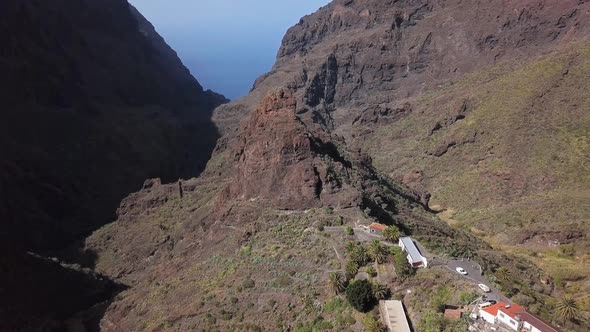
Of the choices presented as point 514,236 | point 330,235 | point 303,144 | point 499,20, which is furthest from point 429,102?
point 330,235

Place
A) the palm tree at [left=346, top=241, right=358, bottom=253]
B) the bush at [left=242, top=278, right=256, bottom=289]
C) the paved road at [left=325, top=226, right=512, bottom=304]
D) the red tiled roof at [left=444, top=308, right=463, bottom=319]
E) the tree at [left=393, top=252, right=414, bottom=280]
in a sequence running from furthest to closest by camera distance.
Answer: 1. the bush at [left=242, top=278, right=256, bottom=289]
2. the palm tree at [left=346, top=241, right=358, bottom=253]
3. the tree at [left=393, top=252, right=414, bottom=280]
4. the paved road at [left=325, top=226, right=512, bottom=304]
5. the red tiled roof at [left=444, top=308, right=463, bottom=319]

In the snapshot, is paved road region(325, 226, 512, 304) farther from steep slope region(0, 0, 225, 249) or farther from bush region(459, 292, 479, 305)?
steep slope region(0, 0, 225, 249)

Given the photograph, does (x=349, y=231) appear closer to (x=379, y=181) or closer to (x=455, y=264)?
(x=455, y=264)

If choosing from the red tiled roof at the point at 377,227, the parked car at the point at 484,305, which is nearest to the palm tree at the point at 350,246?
the red tiled roof at the point at 377,227

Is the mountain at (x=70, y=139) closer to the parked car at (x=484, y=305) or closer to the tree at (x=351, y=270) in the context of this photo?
the tree at (x=351, y=270)

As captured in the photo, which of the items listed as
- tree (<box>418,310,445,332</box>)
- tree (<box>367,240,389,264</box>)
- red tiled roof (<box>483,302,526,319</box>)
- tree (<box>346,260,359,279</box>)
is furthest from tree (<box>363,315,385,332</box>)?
red tiled roof (<box>483,302,526,319</box>)

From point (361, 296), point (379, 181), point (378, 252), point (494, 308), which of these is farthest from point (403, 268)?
point (379, 181)
